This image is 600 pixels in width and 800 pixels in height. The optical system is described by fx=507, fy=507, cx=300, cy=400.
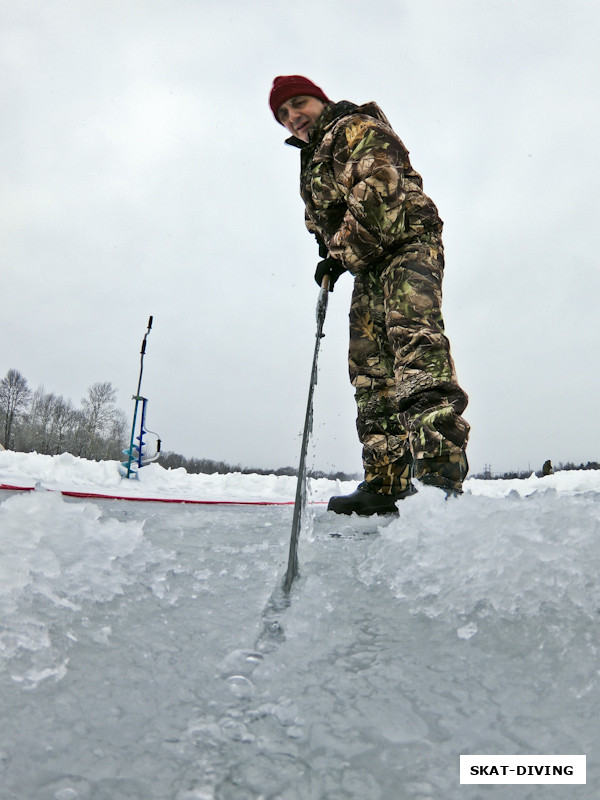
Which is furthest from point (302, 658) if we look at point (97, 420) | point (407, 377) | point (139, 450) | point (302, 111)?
point (97, 420)

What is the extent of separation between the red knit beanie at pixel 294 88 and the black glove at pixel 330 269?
30.0 inches

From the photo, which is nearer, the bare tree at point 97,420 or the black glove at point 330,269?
the black glove at point 330,269

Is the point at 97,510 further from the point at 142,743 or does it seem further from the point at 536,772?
the point at 536,772

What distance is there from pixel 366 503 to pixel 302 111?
1864 mm

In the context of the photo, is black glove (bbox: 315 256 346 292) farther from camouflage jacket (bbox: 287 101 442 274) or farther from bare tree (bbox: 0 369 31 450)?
bare tree (bbox: 0 369 31 450)

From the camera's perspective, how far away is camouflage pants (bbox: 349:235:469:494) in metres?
1.84

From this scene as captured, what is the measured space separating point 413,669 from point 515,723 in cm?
15

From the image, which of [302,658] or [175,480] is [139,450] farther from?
[302,658]

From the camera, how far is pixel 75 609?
87cm

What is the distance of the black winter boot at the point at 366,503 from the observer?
2.20 m

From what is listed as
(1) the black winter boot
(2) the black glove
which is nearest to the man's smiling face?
(2) the black glove

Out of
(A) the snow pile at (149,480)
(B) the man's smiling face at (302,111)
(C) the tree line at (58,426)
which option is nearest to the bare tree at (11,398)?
(C) the tree line at (58,426)

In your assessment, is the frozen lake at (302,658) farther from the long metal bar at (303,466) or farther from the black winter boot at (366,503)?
the black winter boot at (366,503)

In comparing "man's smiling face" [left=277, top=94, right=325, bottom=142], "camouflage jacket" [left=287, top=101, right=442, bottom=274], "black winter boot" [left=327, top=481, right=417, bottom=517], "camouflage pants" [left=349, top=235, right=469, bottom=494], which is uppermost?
"man's smiling face" [left=277, top=94, right=325, bottom=142]
